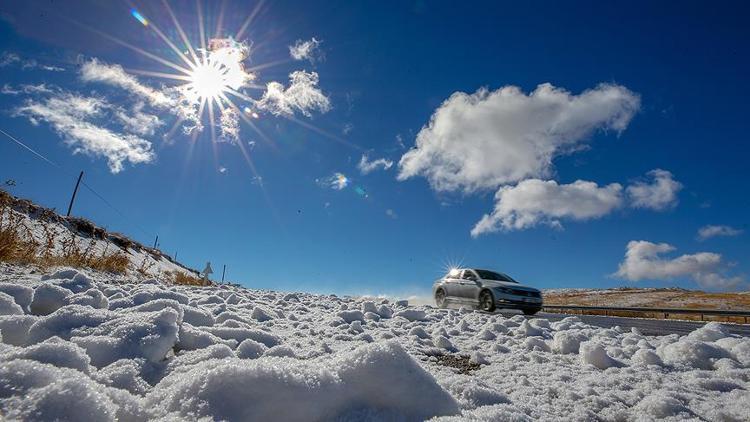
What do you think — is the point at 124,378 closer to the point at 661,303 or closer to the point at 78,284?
the point at 78,284

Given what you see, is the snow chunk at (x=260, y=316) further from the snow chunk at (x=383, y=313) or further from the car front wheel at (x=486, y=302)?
the car front wheel at (x=486, y=302)

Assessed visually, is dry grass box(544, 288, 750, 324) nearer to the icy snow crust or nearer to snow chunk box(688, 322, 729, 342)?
snow chunk box(688, 322, 729, 342)

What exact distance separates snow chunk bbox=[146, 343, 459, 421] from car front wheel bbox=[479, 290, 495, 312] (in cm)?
1174

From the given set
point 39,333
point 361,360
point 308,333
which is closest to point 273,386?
point 361,360

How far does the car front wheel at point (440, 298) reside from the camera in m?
15.1

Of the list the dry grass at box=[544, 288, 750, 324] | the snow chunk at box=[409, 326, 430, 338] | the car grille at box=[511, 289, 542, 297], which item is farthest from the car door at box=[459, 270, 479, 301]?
the snow chunk at box=[409, 326, 430, 338]

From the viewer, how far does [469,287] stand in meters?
13.8

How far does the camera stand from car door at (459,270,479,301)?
44.3ft

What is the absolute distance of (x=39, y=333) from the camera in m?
2.24

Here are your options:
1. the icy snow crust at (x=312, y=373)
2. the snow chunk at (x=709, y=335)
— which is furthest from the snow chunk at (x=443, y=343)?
the snow chunk at (x=709, y=335)

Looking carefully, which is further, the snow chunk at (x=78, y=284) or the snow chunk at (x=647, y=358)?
the snow chunk at (x=78, y=284)

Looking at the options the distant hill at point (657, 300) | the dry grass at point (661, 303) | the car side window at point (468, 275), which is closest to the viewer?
the car side window at point (468, 275)

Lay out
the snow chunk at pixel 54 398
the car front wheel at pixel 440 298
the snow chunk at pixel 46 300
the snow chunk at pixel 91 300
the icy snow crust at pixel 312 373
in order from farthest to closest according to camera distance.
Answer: the car front wheel at pixel 440 298 < the snow chunk at pixel 91 300 < the snow chunk at pixel 46 300 < the icy snow crust at pixel 312 373 < the snow chunk at pixel 54 398

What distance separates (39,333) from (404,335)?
3.11m
